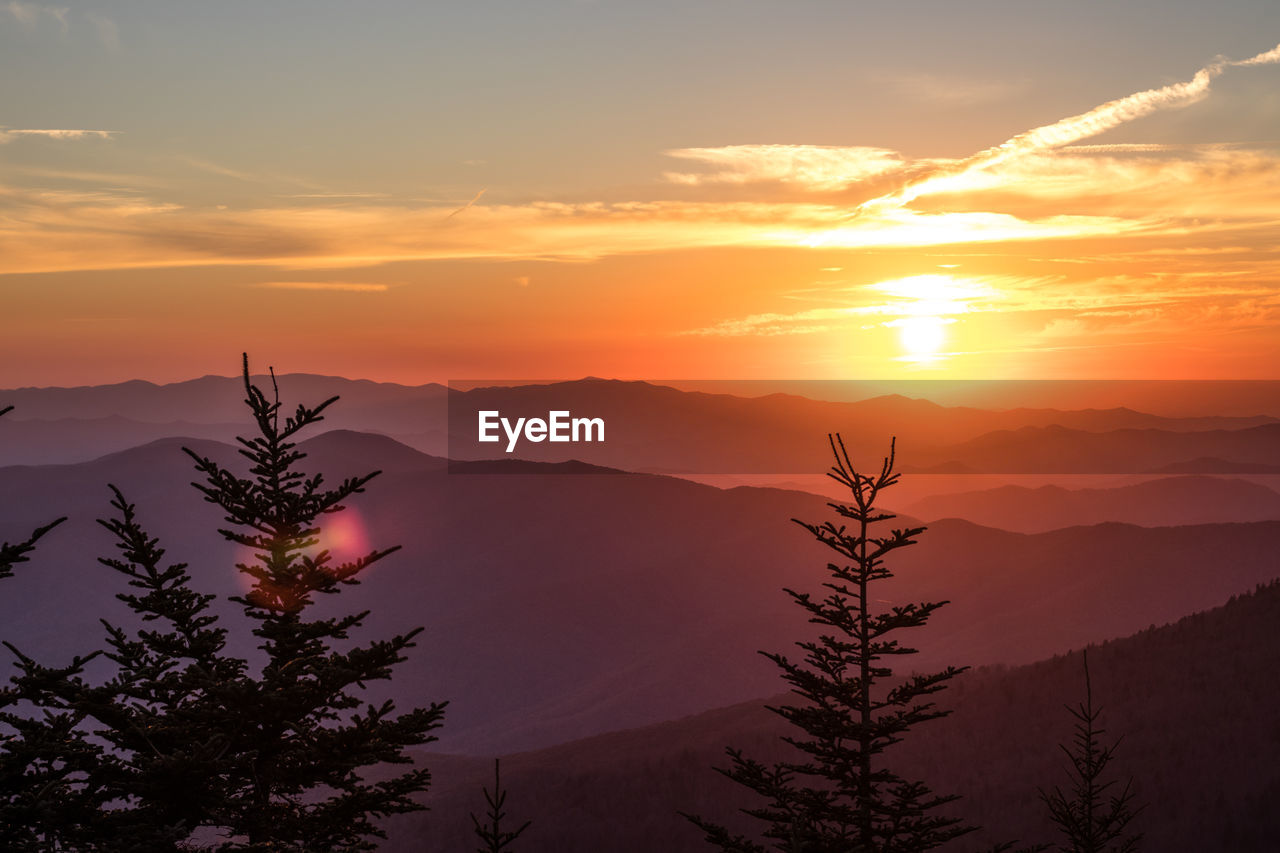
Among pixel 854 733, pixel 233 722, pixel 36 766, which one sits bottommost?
pixel 854 733

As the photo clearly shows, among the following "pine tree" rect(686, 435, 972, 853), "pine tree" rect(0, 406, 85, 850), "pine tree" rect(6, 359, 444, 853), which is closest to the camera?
"pine tree" rect(0, 406, 85, 850)

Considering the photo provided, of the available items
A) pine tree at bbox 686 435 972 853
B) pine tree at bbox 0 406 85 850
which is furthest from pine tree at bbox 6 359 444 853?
pine tree at bbox 686 435 972 853

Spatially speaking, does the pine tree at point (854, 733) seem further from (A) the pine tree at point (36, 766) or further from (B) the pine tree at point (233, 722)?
(A) the pine tree at point (36, 766)

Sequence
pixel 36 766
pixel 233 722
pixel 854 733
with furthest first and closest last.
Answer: pixel 854 733, pixel 233 722, pixel 36 766

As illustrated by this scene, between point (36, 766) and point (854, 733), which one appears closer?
point (36, 766)

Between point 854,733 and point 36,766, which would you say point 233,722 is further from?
point 854,733

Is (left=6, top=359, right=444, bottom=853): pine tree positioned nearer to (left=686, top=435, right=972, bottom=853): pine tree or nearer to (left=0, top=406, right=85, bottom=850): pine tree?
(left=0, top=406, right=85, bottom=850): pine tree

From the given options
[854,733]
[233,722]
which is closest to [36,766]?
[233,722]

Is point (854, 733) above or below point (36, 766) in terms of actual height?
below

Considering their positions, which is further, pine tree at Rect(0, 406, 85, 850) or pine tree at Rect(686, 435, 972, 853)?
pine tree at Rect(686, 435, 972, 853)

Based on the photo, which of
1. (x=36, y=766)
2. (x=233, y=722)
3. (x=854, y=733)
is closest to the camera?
(x=36, y=766)
